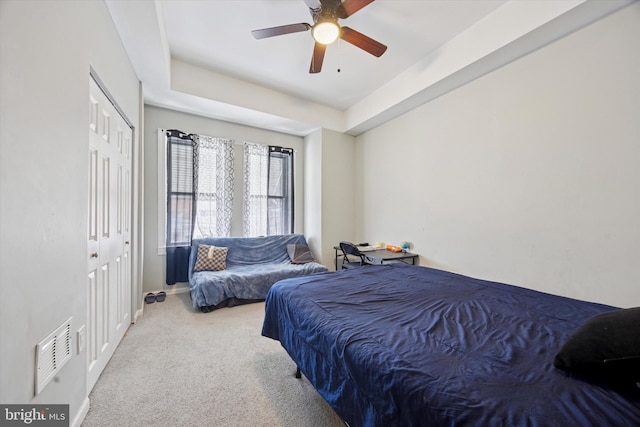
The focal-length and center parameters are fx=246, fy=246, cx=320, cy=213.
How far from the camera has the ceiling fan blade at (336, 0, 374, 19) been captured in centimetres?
184

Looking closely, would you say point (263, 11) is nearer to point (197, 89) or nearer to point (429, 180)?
point (197, 89)

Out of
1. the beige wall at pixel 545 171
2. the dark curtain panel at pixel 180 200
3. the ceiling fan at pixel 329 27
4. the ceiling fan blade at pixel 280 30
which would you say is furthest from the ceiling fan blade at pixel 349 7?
the dark curtain panel at pixel 180 200

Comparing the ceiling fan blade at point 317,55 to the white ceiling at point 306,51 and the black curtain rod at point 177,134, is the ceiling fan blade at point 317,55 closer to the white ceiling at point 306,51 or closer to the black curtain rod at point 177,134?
the white ceiling at point 306,51

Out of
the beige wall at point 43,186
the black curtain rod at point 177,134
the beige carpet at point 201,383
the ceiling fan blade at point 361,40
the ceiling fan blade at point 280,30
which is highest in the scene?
the ceiling fan blade at point 280,30

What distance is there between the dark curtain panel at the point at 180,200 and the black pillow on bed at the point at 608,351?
13.0 feet

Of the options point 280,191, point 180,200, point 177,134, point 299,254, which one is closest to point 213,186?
point 180,200

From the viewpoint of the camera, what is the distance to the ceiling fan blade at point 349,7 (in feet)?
6.04

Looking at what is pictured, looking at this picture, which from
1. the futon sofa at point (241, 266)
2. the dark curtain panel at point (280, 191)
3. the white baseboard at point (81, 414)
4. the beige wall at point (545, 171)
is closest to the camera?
the white baseboard at point (81, 414)

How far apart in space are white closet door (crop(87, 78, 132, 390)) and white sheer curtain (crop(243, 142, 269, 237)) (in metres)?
1.81

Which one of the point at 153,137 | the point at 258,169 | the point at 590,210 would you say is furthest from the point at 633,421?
the point at 153,137

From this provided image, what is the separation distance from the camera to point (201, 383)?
1725 mm

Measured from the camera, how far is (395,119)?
12.3 feet

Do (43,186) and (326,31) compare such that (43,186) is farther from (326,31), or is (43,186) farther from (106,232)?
(326,31)

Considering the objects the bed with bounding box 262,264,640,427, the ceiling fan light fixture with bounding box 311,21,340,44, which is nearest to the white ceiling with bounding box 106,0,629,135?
the ceiling fan light fixture with bounding box 311,21,340,44
